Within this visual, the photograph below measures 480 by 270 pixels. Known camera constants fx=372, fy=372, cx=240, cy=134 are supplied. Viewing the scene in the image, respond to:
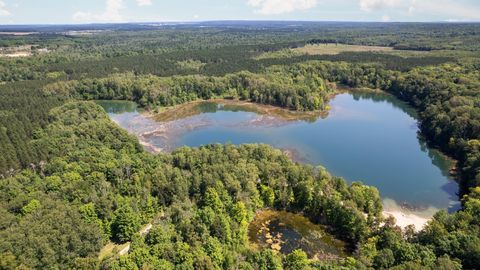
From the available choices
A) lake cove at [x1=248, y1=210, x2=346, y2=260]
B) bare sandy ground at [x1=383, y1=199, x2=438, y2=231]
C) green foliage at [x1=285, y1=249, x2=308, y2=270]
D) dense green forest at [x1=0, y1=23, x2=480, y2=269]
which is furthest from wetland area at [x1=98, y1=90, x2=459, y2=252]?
green foliage at [x1=285, y1=249, x2=308, y2=270]

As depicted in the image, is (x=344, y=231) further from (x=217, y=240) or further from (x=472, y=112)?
(x=472, y=112)

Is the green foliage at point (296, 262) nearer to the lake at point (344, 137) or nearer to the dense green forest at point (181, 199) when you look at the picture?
the dense green forest at point (181, 199)

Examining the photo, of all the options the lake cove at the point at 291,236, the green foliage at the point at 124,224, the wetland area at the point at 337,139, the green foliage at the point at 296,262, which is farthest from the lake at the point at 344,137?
the green foliage at the point at 124,224

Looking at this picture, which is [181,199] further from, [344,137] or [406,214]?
[344,137]

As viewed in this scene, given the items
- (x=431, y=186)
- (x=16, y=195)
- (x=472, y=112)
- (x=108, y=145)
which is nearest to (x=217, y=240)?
(x=16, y=195)

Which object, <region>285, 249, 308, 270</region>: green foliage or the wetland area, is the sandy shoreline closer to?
the wetland area

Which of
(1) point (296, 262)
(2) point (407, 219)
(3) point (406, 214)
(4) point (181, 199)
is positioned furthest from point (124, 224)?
(3) point (406, 214)
